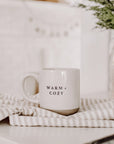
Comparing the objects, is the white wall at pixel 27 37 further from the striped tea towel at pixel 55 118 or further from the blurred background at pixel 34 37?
the striped tea towel at pixel 55 118

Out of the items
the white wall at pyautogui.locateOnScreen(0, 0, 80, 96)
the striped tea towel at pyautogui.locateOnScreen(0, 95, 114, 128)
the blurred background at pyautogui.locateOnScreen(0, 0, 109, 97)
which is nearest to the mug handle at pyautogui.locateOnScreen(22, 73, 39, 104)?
the striped tea towel at pyautogui.locateOnScreen(0, 95, 114, 128)

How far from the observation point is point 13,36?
1947 mm

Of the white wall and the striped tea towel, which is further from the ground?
the striped tea towel

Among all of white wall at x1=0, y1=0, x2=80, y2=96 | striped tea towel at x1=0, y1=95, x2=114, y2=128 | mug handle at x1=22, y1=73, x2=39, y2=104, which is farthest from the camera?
white wall at x1=0, y1=0, x2=80, y2=96

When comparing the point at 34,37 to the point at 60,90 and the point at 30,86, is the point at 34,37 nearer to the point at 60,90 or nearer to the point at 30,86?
the point at 30,86

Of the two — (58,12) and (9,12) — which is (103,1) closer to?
(9,12)

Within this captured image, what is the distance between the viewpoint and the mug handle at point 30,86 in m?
0.60

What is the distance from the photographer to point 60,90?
20.4 inches

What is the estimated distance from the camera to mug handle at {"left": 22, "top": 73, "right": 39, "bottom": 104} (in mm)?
596

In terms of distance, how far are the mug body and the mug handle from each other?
7 centimetres

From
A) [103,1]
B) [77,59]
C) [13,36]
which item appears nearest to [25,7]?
[13,36]

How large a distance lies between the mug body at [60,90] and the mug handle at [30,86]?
0.07 meters

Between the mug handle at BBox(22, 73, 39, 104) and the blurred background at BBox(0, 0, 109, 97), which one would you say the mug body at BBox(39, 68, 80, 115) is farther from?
the blurred background at BBox(0, 0, 109, 97)

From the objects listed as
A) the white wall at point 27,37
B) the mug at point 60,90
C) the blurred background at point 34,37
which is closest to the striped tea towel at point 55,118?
the mug at point 60,90
